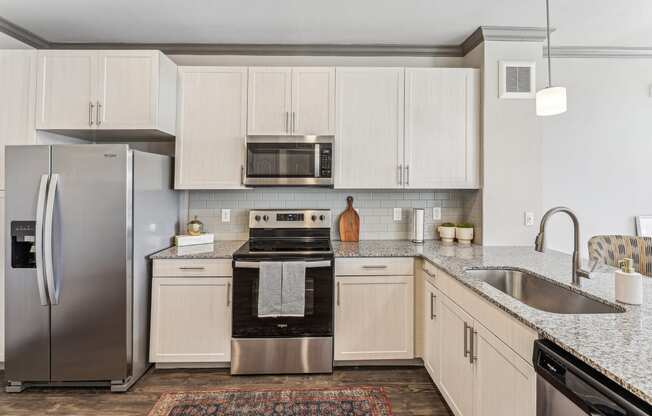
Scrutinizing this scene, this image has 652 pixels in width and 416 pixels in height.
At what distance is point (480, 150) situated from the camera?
295 centimetres

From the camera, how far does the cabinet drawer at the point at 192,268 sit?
2.56 meters

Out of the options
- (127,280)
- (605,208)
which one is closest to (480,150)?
(605,208)

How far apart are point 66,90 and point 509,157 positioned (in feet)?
11.6

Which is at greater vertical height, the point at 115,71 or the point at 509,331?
the point at 115,71

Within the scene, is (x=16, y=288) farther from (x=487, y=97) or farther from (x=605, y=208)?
(x=605, y=208)

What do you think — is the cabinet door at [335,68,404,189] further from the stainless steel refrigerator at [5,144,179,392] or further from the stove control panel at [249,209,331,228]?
the stainless steel refrigerator at [5,144,179,392]

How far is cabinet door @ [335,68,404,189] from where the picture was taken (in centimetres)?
293

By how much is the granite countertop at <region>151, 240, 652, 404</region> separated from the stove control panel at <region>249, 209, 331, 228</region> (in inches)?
14.2

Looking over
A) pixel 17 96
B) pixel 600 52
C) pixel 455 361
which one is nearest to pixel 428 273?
pixel 455 361

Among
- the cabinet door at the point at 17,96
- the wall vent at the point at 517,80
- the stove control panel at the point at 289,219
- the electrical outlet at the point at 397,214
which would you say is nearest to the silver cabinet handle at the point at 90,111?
the cabinet door at the point at 17,96

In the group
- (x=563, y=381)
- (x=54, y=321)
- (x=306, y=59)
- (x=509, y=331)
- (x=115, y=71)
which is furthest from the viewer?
(x=306, y=59)

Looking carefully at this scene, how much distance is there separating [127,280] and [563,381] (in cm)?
239

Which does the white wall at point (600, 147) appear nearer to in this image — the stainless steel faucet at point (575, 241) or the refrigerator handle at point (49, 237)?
the stainless steel faucet at point (575, 241)

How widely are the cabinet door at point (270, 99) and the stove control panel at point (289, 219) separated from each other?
2.23 ft
